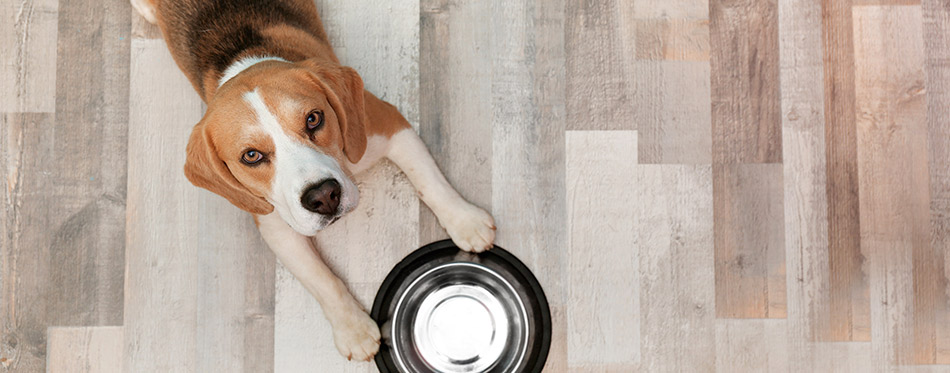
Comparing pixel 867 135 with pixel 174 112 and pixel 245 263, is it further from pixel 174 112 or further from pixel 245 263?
pixel 174 112

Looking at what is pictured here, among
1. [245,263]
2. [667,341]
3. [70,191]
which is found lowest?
[667,341]

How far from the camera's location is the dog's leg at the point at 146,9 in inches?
93.7

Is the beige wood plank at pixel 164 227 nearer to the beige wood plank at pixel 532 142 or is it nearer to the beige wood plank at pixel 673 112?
the beige wood plank at pixel 532 142

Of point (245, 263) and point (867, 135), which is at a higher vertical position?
point (867, 135)

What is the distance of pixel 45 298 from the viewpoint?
2.41 m

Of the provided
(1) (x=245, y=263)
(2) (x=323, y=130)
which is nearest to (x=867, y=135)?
(2) (x=323, y=130)

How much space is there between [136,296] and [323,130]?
48.7 inches

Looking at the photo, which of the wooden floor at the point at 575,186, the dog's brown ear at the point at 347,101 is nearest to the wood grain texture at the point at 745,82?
the wooden floor at the point at 575,186

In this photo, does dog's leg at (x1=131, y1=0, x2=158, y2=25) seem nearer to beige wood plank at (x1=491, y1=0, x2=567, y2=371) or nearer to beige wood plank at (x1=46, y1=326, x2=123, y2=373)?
beige wood plank at (x1=46, y1=326, x2=123, y2=373)

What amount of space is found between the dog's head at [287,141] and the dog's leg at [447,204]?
1.27 ft

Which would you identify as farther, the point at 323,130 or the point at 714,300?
the point at 714,300

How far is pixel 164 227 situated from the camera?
2416 mm

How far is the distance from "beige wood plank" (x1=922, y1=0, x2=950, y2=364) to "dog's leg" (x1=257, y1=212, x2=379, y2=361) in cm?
208

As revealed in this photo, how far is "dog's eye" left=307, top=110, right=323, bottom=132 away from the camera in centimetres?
170
